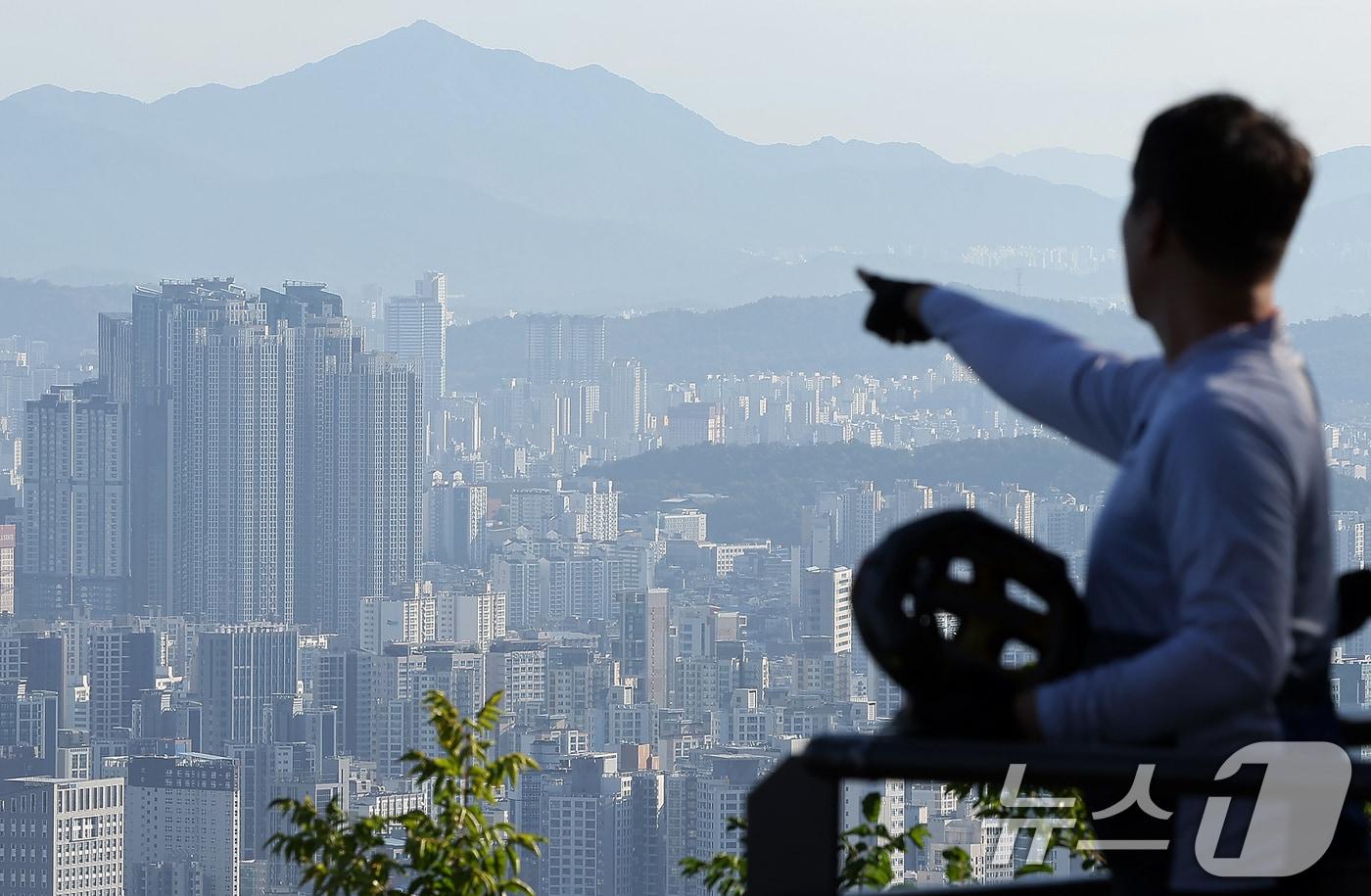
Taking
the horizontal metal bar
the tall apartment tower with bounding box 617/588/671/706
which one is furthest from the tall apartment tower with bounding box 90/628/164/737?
the horizontal metal bar

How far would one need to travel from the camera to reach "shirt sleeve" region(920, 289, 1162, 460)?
105 centimetres

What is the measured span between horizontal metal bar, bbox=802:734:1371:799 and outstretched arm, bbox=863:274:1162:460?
211mm

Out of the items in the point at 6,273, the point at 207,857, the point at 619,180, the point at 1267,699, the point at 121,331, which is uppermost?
the point at 619,180

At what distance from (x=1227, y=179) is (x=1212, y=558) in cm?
17

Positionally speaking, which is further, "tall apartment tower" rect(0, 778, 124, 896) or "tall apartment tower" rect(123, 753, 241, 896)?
"tall apartment tower" rect(123, 753, 241, 896)

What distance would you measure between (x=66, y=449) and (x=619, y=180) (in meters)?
97.5

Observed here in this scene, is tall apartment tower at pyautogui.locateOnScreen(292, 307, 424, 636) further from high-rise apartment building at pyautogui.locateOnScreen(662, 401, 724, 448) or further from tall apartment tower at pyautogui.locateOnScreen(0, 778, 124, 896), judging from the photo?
tall apartment tower at pyautogui.locateOnScreen(0, 778, 124, 896)

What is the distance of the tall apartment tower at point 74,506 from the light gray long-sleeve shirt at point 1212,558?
291 ft

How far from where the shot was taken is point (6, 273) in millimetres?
160750

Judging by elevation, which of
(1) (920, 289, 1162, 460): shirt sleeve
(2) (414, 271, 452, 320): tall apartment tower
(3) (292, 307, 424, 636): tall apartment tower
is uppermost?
(2) (414, 271, 452, 320): tall apartment tower

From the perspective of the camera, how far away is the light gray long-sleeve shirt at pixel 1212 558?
86cm

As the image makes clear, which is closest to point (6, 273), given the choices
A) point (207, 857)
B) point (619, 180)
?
point (619, 180)

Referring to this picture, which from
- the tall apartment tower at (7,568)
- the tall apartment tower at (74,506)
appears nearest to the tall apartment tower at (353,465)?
the tall apartment tower at (74,506)

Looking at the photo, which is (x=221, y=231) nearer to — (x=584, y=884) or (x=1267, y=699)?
(x=584, y=884)
